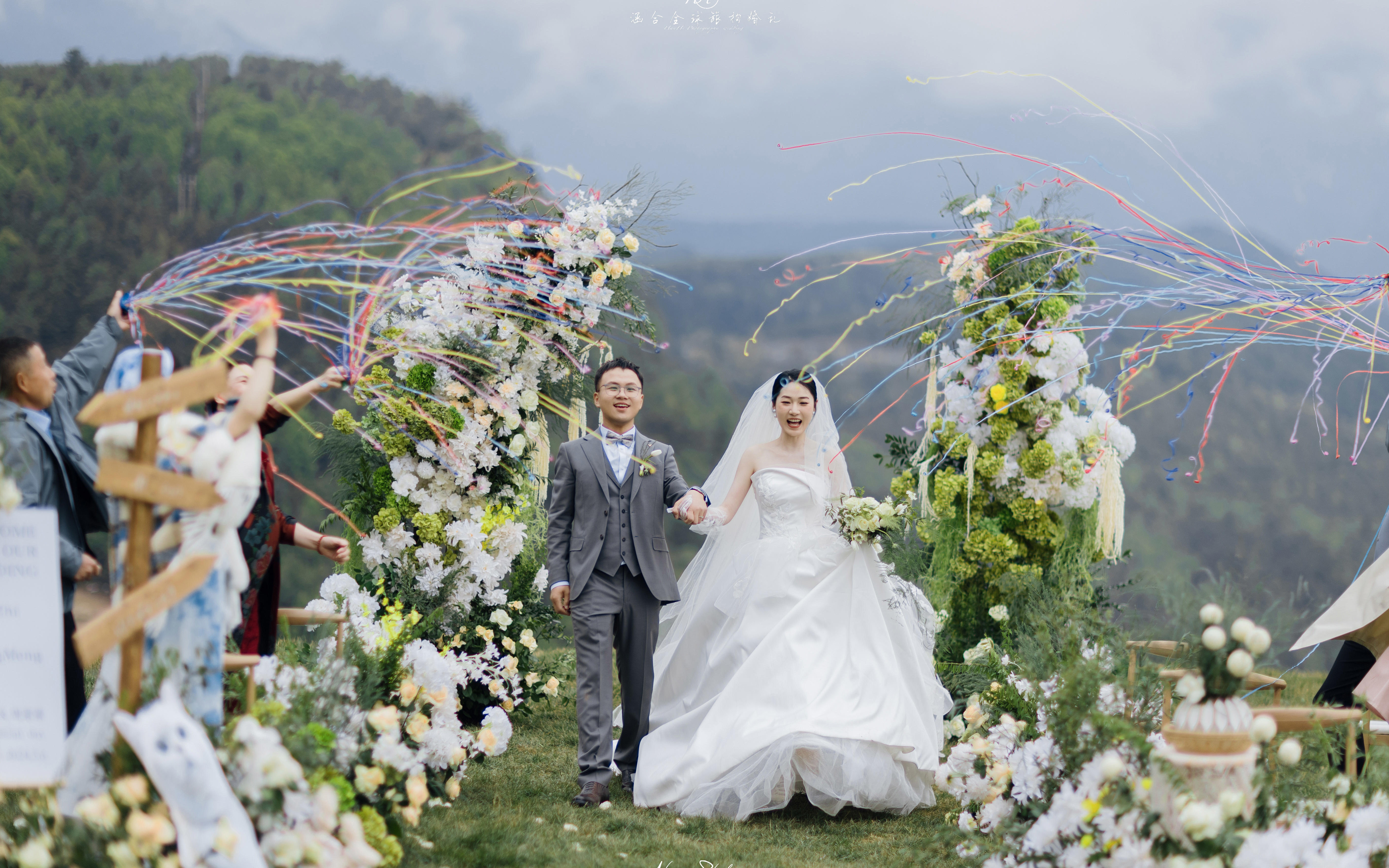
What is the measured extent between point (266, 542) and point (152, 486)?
1.27 meters

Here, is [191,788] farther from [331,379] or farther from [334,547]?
[334,547]

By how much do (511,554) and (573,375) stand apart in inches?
44.6

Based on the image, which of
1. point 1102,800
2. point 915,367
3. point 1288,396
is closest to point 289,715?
point 1102,800

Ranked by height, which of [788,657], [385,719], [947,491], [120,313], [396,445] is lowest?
[788,657]

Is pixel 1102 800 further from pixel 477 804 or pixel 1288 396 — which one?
pixel 1288 396

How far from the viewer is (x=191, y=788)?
2.43 m

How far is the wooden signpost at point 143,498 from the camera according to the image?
2533mm

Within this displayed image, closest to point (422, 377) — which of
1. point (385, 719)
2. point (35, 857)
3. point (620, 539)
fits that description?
point (620, 539)

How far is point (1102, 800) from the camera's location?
2.79 metres

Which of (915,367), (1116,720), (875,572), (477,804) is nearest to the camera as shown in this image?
(1116,720)

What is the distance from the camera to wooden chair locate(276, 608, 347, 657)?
11.7 ft

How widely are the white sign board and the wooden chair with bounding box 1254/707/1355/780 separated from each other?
3.34m

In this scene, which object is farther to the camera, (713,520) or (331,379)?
(713,520)

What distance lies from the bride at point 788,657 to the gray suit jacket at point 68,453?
8.29 ft
